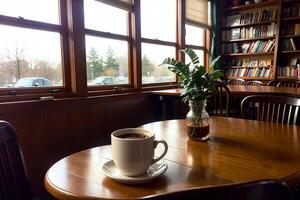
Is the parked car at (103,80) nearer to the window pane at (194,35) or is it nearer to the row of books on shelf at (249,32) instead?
the window pane at (194,35)

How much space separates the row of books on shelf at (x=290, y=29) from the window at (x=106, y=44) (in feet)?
9.66

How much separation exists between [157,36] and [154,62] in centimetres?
40

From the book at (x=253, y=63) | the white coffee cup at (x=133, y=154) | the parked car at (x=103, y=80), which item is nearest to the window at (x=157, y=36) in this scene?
the parked car at (x=103, y=80)

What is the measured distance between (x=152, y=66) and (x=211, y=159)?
110 inches

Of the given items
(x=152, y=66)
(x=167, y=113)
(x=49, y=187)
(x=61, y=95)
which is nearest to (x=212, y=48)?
(x=152, y=66)

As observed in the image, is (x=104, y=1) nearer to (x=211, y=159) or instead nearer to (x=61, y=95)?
(x=61, y=95)

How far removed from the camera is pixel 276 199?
37 centimetres

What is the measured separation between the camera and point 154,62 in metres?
3.52

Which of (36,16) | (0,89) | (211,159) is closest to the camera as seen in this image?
(211,159)

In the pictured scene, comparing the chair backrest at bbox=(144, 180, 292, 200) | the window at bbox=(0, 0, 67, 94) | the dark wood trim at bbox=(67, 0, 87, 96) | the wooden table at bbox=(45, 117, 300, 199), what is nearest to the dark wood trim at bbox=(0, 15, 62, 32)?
the window at bbox=(0, 0, 67, 94)

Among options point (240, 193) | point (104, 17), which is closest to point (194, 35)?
point (104, 17)

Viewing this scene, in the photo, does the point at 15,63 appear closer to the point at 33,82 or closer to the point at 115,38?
the point at 33,82

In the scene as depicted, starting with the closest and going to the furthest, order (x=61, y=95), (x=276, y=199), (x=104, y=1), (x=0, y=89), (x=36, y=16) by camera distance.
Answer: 1. (x=276, y=199)
2. (x=0, y=89)
3. (x=36, y=16)
4. (x=61, y=95)
5. (x=104, y=1)

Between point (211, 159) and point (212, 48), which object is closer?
point (211, 159)
